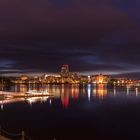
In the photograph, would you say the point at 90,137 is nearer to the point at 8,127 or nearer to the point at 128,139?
the point at 128,139

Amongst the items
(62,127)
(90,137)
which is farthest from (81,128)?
(90,137)

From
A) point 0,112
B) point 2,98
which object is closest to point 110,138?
point 0,112

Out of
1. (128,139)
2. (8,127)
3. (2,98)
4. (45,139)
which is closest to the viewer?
(45,139)

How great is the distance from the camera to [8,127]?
34719 mm

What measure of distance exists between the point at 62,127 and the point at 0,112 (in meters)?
16.1

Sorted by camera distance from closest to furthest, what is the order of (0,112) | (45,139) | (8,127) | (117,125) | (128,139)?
(45,139) → (128,139) → (8,127) → (117,125) → (0,112)

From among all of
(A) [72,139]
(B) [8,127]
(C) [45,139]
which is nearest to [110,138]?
(A) [72,139]

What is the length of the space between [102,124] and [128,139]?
8.36m

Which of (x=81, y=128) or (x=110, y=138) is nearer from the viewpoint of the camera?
(x=110, y=138)

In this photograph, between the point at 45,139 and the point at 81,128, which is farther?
the point at 81,128

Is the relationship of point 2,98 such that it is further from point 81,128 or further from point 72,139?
point 72,139

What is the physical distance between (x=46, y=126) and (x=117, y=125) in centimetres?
836

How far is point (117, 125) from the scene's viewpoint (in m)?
38.2

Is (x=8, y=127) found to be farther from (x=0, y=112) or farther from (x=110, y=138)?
(x=0, y=112)
